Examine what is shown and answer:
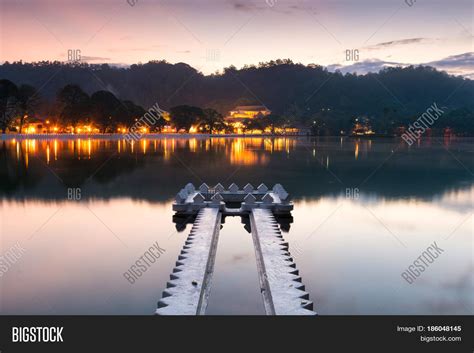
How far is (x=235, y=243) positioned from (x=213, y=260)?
7.26 ft

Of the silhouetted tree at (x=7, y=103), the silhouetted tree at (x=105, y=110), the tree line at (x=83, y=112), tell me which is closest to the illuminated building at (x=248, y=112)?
the tree line at (x=83, y=112)

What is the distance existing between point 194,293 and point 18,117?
314 feet

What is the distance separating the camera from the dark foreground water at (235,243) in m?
9.19

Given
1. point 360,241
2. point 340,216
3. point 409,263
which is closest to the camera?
point 409,263

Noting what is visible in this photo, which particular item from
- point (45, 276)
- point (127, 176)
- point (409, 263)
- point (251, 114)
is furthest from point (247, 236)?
point (251, 114)

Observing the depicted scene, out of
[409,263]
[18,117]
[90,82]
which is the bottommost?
[409,263]

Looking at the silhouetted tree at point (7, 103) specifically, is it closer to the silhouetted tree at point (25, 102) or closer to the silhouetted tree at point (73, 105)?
the silhouetted tree at point (25, 102)

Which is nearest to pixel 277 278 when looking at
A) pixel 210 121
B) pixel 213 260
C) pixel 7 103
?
pixel 213 260

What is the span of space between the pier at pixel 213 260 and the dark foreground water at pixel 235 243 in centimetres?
40

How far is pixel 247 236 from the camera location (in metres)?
14.6

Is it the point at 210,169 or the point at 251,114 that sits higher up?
the point at 251,114

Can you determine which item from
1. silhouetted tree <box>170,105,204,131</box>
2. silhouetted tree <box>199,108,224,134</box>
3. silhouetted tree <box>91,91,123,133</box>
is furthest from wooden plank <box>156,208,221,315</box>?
silhouetted tree <box>199,108,224,134</box>

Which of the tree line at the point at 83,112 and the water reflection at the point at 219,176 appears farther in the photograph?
the tree line at the point at 83,112
